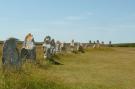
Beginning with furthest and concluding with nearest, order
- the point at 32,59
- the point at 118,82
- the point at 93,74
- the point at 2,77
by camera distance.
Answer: the point at 32,59, the point at 93,74, the point at 118,82, the point at 2,77

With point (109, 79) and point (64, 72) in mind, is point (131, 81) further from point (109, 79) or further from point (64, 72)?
point (64, 72)

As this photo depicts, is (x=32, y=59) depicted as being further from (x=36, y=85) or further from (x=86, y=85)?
(x=36, y=85)

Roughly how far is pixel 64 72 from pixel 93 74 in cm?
164

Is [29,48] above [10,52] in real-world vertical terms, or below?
above

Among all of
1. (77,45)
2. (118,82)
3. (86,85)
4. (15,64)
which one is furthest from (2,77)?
(77,45)

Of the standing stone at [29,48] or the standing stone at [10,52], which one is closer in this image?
the standing stone at [10,52]

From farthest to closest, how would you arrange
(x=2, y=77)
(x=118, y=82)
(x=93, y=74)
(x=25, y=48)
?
(x=25, y=48) < (x=93, y=74) < (x=118, y=82) < (x=2, y=77)

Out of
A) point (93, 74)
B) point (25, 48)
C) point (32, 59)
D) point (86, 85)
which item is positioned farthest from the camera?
point (25, 48)

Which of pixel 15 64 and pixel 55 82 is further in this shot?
pixel 15 64

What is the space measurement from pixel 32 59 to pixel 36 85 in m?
10.5

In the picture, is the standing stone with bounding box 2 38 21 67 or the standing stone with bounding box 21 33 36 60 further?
the standing stone with bounding box 21 33 36 60

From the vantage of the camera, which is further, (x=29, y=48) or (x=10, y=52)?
(x=29, y=48)

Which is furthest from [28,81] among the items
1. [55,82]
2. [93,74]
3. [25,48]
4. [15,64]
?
[25,48]

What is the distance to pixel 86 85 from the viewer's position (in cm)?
1648
